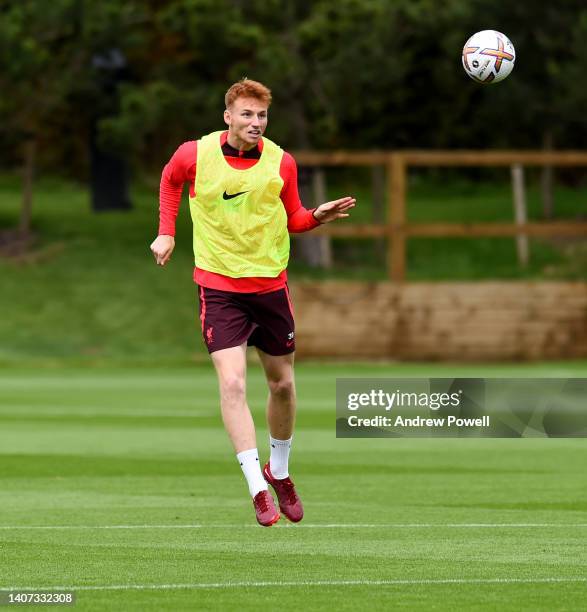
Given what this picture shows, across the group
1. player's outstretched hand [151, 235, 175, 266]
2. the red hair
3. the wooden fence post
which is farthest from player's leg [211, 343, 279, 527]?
the wooden fence post

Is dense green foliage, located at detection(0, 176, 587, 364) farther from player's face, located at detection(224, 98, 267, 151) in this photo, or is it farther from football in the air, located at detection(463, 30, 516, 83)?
player's face, located at detection(224, 98, 267, 151)

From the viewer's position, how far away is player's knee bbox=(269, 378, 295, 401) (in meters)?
10.5

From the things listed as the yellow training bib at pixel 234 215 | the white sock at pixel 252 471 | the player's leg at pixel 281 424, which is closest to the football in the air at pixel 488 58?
the yellow training bib at pixel 234 215

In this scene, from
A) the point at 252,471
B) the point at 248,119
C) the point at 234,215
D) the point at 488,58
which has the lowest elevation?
the point at 252,471

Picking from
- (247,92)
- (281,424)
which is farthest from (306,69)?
(247,92)

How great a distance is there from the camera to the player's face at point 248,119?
10.1 m

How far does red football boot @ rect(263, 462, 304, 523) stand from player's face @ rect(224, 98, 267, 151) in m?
2.11

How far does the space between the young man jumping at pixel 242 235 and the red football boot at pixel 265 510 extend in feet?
0.99

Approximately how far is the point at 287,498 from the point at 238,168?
81.2 inches

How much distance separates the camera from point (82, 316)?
3544cm

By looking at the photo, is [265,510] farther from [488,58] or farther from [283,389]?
[488,58]

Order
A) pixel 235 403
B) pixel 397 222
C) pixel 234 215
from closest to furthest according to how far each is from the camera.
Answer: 1. pixel 235 403
2. pixel 234 215
3. pixel 397 222

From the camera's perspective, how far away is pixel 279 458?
10.6m

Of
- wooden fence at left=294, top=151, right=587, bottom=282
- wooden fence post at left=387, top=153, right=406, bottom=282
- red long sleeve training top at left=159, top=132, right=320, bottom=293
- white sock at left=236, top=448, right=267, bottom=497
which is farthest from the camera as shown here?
wooden fence post at left=387, top=153, right=406, bottom=282
